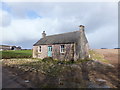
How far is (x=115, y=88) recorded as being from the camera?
6406mm

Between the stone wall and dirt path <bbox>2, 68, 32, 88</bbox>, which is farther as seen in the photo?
the stone wall

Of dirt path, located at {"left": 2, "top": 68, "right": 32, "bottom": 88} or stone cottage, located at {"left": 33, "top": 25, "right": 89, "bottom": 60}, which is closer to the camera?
dirt path, located at {"left": 2, "top": 68, "right": 32, "bottom": 88}

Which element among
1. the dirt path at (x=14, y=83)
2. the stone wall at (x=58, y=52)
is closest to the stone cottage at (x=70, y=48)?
the stone wall at (x=58, y=52)

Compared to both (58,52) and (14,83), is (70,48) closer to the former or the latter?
(58,52)

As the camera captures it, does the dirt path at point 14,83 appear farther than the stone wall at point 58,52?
No

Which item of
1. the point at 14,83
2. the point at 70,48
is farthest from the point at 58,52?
the point at 14,83

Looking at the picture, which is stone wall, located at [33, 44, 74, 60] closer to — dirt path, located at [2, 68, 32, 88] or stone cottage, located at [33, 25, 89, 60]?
stone cottage, located at [33, 25, 89, 60]

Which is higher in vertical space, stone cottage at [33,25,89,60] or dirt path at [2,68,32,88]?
stone cottage at [33,25,89,60]

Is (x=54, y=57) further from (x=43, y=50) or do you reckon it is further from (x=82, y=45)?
(x=82, y=45)

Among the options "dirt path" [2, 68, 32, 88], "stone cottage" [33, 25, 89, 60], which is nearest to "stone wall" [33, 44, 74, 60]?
"stone cottage" [33, 25, 89, 60]

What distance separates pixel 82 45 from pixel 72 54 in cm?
300

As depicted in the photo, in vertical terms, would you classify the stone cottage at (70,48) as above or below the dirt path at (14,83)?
above

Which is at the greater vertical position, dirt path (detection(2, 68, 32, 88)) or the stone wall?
the stone wall

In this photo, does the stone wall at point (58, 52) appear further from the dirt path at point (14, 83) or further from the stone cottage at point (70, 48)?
the dirt path at point (14, 83)
